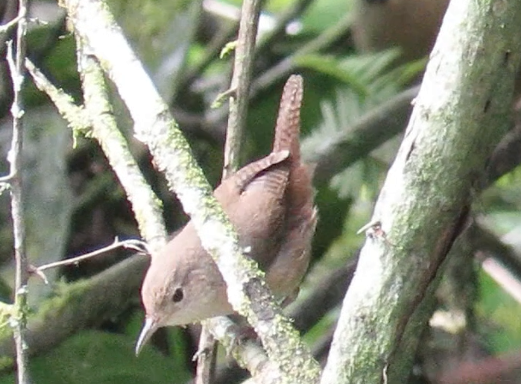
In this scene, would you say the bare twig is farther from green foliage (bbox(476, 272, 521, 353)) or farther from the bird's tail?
green foliage (bbox(476, 272, 521, 353))

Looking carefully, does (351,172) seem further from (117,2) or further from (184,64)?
(117,2)

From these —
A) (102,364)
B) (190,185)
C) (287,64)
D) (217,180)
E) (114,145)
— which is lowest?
(102,364)

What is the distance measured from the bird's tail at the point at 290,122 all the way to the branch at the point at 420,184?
1017 millimetres

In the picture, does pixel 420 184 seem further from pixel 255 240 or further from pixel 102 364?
pixel 102 364

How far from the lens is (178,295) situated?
6.67ft

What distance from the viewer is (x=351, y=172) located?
9.40 ft

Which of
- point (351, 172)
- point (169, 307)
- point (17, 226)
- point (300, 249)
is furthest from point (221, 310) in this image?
point (351, 172)

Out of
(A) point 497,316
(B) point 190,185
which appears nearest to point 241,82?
(B) point 190,185

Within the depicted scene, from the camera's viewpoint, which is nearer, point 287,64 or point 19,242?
point 19,242

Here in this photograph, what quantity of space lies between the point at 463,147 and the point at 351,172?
5.50 feet

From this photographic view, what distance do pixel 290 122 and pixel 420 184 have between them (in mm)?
1054

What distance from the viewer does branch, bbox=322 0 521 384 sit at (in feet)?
3.84

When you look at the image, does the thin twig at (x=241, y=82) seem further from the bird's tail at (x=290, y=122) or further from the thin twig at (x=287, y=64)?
the thin twig at (x=287, y=64)

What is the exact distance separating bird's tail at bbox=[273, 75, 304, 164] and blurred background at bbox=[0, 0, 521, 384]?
0.26 m
